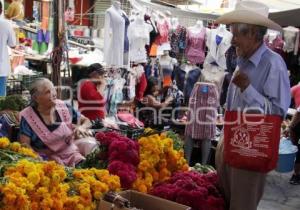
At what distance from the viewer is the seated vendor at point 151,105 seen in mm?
7406

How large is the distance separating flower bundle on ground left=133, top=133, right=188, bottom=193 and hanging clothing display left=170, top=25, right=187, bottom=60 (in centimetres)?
538

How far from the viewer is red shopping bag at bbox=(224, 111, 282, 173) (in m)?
2.70

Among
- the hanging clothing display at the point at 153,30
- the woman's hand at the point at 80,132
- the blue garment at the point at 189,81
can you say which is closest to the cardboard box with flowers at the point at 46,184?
the woman's hand at the point at 80,132

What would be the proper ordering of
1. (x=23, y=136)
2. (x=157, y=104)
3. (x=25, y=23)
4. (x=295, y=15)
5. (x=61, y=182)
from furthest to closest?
1. (x=25, y=23)
2. (x=295, y=15)
3. (x=157, y=104)
4. (x=23, y=136)
5. (x=61, y=182)

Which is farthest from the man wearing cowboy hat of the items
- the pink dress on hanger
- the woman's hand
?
the pink dress on hanger

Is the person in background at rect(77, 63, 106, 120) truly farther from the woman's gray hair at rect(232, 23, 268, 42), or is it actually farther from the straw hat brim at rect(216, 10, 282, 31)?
the woman's gray hair at rect(232, 23, 268, 42)

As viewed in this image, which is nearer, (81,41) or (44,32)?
(44,32)

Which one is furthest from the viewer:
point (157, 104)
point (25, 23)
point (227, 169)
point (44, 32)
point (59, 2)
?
point (25, 23)

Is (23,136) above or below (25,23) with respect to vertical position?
below

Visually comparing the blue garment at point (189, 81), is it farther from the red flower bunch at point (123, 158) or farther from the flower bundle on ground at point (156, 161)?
the red flower bunch at point (123, 158)

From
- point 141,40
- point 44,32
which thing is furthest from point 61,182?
point 44,32

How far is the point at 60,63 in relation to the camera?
521 centimetres

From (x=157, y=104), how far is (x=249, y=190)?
4708 millimetres

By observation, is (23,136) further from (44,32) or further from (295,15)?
(44,32)
